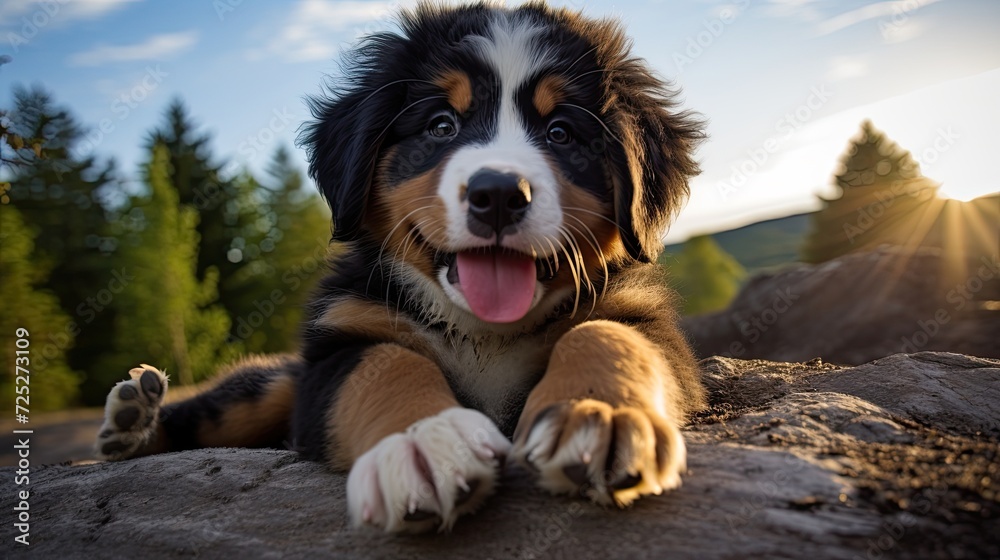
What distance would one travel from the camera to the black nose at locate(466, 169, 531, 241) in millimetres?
2281

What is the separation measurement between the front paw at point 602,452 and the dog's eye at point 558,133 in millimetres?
1347

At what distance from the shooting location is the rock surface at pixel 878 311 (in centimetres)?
569

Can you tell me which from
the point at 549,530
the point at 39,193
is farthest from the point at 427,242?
the point at 39,193

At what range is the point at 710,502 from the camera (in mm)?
1712

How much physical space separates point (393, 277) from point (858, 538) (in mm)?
1986

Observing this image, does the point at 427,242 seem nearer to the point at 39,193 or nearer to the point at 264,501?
the point at 264,501

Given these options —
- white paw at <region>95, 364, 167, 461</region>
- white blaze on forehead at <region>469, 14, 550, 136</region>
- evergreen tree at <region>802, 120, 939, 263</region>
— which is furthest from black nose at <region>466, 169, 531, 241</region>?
evergreen tree at <region>802, 120, 939, 263</region>

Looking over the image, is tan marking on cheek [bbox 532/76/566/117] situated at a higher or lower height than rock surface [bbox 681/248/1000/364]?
higher

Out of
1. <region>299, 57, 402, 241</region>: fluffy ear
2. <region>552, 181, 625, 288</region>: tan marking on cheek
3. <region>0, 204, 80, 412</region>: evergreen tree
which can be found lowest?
<region>0, 204, 80, 412</region>: evergreen tree

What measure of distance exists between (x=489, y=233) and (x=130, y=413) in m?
2.37

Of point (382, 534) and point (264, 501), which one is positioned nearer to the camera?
point (382, 534)

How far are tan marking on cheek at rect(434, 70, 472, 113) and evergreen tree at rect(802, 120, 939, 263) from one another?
9.06 meters

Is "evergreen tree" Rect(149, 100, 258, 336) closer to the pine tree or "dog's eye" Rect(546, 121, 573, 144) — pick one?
the pine tree

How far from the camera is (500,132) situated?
2725 millimetres
